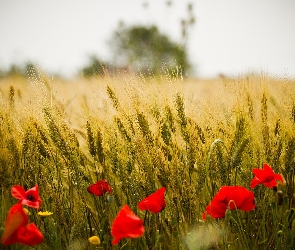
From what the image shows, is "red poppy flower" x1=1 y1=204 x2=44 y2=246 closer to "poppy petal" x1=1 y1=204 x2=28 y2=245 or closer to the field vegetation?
"poppy petal" x1=1 y1=204 x2=28 y2=245

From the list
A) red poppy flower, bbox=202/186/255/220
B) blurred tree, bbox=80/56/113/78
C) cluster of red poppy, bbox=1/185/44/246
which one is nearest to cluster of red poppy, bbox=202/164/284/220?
red poppy flower, bbox=202/186/255/220

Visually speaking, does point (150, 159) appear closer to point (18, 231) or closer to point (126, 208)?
point (126, 208)

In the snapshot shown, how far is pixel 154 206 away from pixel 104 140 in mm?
406

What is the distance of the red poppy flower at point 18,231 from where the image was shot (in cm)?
87

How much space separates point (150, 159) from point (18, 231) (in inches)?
17.9

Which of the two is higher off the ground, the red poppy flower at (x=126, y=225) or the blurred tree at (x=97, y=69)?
the blurred tree at (x=97, y=69)

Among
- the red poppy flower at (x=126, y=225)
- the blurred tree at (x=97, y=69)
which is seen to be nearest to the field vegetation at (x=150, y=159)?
the blurred tree at (x=97, y=69)

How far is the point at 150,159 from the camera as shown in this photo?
1164 millimetres

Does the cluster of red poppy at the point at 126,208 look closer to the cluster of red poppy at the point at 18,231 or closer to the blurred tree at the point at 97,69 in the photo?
the cluster of red poppy at the point at 18,231

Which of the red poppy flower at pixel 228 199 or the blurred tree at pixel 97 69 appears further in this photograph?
the blurred tree at pixel 97 69

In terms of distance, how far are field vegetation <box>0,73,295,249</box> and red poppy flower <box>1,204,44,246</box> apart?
10.8 inches

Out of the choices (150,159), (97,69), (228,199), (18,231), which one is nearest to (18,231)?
(18,231)

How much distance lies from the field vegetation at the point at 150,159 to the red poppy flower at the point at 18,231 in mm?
274

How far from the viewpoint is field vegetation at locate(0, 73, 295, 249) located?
120 centimetres
